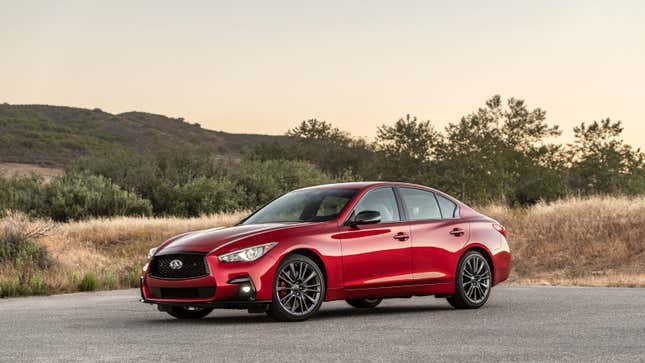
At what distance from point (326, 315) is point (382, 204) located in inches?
63.5

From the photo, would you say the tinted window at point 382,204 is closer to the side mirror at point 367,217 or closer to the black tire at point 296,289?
the side mirror at point 367,217

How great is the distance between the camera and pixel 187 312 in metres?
13.2

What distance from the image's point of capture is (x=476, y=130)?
335 ft

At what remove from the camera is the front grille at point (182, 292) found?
1193 centimetres

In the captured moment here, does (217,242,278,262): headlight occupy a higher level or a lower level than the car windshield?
lower

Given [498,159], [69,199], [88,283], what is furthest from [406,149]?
[88,283]

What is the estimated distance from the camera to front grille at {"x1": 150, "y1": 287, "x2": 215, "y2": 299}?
11.9m

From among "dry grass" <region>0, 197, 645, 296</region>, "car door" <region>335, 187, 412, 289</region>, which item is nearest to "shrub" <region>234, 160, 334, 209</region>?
"dry grass" <region>0, 197, 645, 296</region>

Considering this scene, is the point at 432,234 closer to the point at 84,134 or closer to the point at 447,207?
the point at 447,207

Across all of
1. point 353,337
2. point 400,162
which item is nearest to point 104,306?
point 353,337

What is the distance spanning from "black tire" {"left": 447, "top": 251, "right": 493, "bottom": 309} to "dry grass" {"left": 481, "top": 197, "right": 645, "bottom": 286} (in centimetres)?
1600

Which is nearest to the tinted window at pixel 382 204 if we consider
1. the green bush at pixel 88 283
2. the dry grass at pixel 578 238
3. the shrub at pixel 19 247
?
the green bush at pixel 88 283

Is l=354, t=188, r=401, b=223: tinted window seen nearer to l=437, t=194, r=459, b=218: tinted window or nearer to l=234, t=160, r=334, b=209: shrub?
l=437, t=194, r=459, b=218: tinted window

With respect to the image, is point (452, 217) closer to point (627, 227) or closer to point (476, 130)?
point (627, 227)
